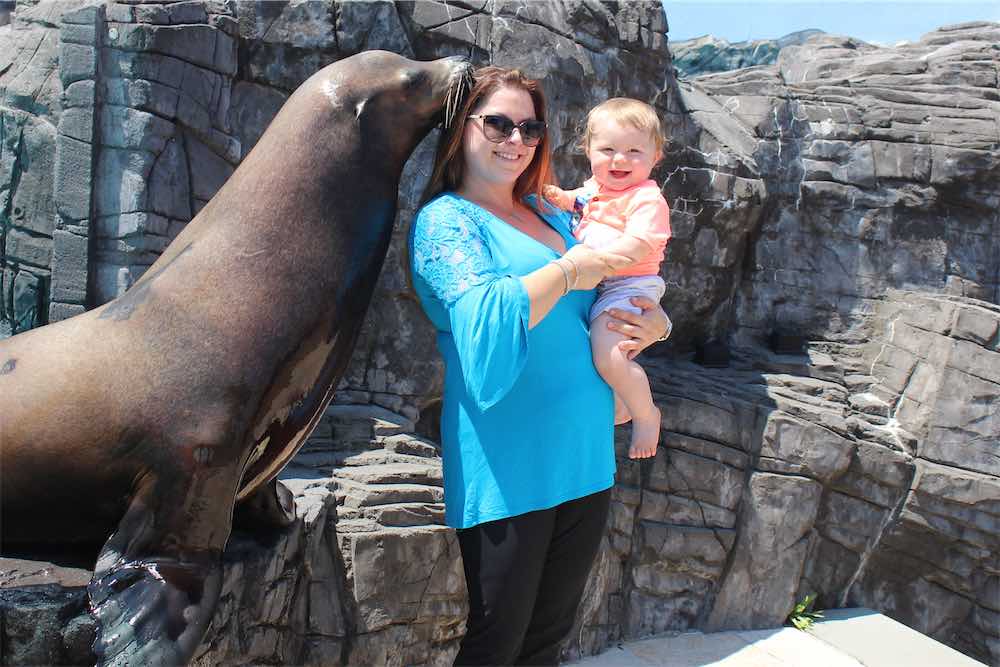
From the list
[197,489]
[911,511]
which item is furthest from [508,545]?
[911,511]

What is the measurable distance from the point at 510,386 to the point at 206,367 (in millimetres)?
708

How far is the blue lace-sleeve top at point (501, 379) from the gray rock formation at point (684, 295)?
1.23m

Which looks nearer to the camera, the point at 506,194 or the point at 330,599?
the point at 506,194

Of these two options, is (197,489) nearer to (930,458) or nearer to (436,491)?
(436,491)

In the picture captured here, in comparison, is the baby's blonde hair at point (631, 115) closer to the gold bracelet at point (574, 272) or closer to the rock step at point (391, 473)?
the gold bracelet at point (574, 272)

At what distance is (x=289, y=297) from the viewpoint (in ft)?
6.63

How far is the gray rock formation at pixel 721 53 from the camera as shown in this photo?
1394 cm

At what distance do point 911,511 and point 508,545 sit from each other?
4.90 m

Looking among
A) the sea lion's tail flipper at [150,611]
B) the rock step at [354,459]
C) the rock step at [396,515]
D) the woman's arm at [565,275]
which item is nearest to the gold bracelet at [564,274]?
the woman's arm at [565,275]

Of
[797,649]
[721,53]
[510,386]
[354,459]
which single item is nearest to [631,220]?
[510,386]

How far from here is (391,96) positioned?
2.18m

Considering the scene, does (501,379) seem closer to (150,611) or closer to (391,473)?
(150,611)

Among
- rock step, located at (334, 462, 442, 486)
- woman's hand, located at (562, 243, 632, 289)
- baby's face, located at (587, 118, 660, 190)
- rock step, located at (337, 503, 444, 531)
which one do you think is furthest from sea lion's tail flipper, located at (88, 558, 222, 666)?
rock step, located at (334, 462, 442, 486)

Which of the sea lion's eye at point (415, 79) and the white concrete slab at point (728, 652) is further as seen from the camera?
the white concrete slab at point (728, 652)
